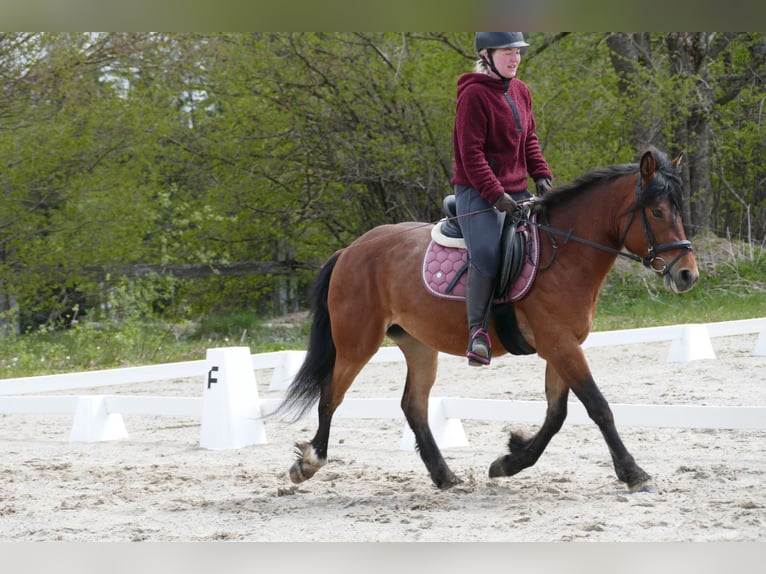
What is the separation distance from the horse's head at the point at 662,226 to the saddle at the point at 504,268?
50cm

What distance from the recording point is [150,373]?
839cm

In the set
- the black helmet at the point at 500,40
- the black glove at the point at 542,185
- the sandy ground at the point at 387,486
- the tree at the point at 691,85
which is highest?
the tree at the point at 691,85

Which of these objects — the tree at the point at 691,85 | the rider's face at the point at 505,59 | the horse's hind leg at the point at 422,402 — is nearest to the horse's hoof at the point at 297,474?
the horse's hind leg at the point at 422,402

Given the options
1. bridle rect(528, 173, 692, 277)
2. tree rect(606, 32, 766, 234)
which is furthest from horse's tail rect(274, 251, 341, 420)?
tree rect(606, 32, 766, 234)

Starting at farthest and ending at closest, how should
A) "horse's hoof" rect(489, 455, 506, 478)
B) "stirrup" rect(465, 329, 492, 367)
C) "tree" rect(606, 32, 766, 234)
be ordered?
"tree" rect(606, 32, 766, 234) < "horse's hoof" rect(489, 455, 506, 478) < "stirrup" rect(465, 329, 492, 367)

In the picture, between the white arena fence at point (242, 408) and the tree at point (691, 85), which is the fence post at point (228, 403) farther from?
the tree at point (691, 85)

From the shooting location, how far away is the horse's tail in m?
5.65

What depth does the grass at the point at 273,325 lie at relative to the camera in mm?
11766

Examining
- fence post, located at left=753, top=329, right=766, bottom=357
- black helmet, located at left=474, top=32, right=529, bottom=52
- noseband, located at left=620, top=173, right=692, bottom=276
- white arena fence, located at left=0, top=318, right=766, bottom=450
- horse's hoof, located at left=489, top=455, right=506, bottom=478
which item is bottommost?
horse's hoof, located at left=489, top=455, right=506, bottom=478

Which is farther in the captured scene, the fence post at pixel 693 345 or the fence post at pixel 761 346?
the fence post at pixel 693 345

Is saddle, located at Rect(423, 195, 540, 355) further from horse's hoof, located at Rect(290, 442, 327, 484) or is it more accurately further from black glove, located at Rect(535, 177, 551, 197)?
horse's hoof, located at Rect(290, 442, 327, 484)

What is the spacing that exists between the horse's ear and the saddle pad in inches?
24.2

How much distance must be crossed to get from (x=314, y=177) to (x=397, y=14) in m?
11.2

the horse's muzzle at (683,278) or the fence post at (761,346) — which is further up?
the horse's muzzle at (683,278)
